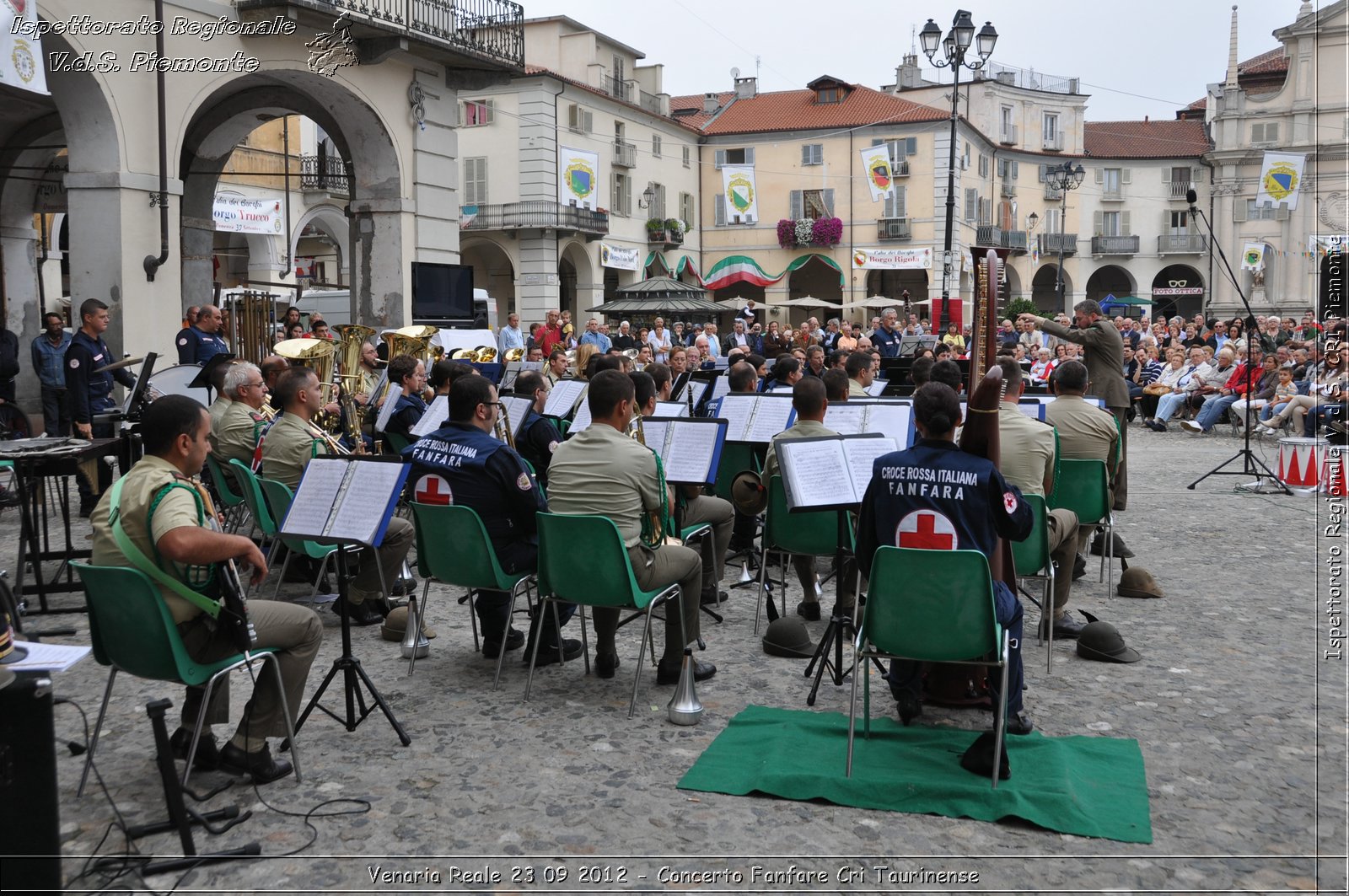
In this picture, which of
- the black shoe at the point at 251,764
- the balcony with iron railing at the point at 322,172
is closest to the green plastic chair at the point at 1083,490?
the black shoe at the point at 251,764

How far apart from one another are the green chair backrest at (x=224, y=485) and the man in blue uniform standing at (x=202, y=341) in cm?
380

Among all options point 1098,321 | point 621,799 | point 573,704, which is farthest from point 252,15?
point 621,799

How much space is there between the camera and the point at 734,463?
323 inches

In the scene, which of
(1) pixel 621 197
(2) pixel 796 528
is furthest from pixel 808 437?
(1) pixel 621 197

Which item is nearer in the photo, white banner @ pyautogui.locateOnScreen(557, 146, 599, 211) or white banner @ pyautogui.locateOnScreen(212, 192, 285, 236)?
white banner @ pyautogui.locateOnScreen(212, 192, 285, 236)

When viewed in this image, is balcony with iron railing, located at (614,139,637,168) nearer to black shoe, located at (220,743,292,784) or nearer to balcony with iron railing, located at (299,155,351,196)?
balcony with iron railing, located at (299,155,351,196)

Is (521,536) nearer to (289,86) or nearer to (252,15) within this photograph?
(252,15)

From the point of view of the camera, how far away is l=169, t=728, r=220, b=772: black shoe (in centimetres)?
441

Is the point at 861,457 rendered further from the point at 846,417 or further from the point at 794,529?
the point at 846,417

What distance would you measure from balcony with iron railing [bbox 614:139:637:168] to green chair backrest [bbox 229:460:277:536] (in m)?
34.7

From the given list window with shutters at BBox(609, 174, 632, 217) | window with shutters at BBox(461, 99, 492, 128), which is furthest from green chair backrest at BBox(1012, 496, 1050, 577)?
window with shutters at BBox(609, 174, 632, 217)

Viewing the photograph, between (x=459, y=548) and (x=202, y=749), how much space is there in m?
1.51

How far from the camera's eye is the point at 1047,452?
20.3 ft

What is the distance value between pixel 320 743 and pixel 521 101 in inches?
1318
